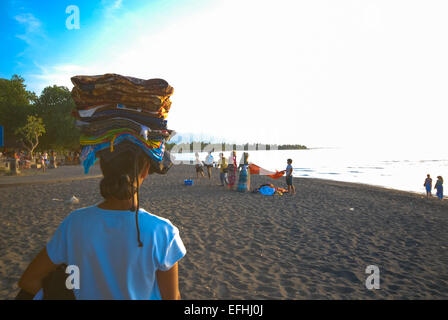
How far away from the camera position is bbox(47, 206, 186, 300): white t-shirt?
1.26 metres

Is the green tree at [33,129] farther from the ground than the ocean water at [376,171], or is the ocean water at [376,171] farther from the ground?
the green tree at [33,129]

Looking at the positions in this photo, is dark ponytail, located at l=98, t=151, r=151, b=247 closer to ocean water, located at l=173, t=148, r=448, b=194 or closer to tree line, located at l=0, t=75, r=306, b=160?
ocean water, located at l=173, t=148, r=448, b=194

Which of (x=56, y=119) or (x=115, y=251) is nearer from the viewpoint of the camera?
(x=115, y=251)

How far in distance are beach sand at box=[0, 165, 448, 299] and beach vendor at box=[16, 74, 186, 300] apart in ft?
9.26

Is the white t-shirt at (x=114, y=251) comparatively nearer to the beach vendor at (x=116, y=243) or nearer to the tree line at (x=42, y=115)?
the beach vendor at (x=116, y=243)

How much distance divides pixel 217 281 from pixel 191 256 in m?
1.21

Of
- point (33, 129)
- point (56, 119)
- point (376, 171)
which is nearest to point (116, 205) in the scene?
point (33, 129)

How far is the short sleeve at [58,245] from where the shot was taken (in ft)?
4.28

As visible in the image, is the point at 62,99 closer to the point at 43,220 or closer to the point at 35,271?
the point at 43,220

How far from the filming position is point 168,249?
1295 mm

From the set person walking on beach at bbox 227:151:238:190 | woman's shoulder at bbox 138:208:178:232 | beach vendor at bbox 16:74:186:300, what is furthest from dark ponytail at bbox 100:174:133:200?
person walking on beach at bbox 227:151:238:190

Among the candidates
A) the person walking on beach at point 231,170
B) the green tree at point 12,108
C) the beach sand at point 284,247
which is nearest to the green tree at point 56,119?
the green tree at point 12,108

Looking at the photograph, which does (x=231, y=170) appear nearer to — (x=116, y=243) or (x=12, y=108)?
(x=116, y=243)
